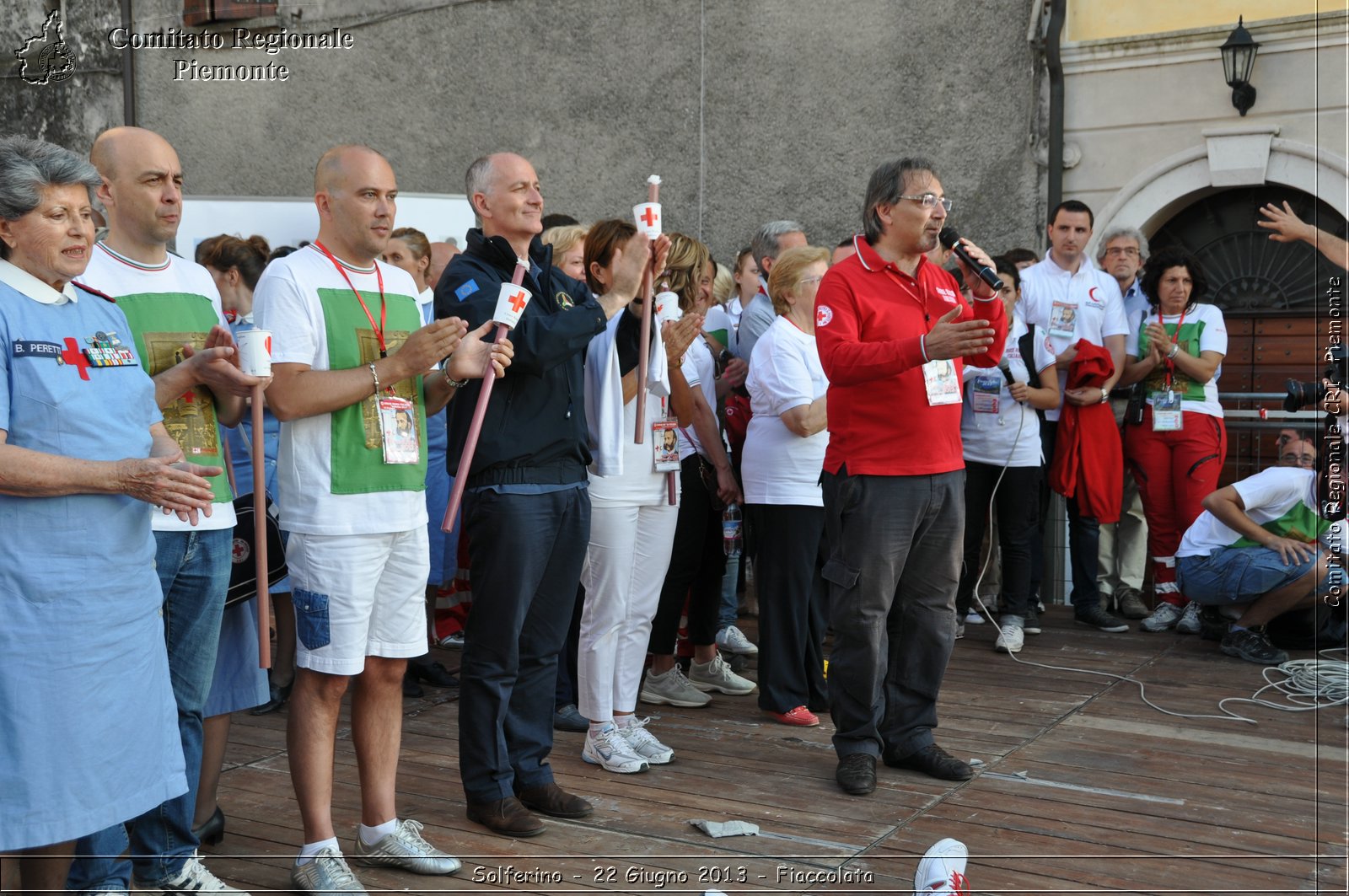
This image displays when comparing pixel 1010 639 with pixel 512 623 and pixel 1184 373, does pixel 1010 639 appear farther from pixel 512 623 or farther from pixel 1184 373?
pixel 512 623

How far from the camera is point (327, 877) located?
131 inches

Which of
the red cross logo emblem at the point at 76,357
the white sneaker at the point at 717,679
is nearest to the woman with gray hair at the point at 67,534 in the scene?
the red cross logo emblem at the point at 76,357

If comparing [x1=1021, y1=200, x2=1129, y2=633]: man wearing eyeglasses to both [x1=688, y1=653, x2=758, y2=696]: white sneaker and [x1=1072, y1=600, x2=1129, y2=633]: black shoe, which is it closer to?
[x1=1072, y1=600, x2=1129, y2=633]: black shoe

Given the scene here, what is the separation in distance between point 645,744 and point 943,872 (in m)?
1.63

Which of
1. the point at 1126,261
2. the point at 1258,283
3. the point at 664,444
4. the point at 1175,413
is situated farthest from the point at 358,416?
the point at 1258,283

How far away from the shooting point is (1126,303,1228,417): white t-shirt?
23.3ft

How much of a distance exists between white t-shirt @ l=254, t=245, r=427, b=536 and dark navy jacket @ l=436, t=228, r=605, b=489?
1.44 feet

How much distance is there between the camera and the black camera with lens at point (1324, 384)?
414 cm

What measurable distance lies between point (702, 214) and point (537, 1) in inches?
96.6

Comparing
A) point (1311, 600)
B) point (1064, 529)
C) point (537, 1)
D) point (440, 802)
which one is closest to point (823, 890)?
point (440, 802)

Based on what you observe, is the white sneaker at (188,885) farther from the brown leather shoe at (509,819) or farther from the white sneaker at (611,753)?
the white sneaker at (611,753)

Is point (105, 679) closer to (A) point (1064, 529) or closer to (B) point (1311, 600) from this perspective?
(B) point (1311, 600)

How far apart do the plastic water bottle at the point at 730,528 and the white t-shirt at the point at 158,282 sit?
2550mm

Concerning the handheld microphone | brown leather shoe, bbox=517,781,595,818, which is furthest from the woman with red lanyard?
brown leather shoe, bbox=517,781,595,818
